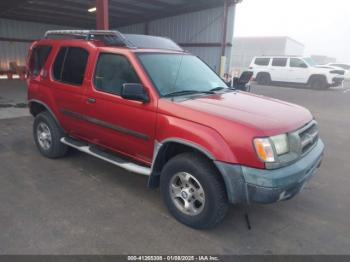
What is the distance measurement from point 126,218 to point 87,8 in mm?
17139

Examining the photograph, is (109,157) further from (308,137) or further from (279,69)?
(279,69)

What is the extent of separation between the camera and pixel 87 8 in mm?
17578

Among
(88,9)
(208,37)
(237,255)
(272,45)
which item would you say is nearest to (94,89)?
(237,255)

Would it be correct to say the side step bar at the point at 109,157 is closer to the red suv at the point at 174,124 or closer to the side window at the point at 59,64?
the red suv at the point at 174,124

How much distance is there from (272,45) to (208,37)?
47.0m

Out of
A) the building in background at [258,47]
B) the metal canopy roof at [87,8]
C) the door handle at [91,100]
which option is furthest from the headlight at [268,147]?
the building in background at [258,47]

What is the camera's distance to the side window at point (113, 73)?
3592 millimetres

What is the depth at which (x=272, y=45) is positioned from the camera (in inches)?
2276

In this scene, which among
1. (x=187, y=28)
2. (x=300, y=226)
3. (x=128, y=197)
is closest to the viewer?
(x=300, y=226)

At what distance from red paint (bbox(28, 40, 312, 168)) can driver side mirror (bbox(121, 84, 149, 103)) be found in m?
0.07

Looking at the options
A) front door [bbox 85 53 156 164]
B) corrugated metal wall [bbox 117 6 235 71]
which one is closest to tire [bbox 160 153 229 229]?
front door [bbox 85 53 156 164]

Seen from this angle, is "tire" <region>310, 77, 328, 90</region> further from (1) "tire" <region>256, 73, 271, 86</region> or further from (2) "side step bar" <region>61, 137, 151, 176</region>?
(2) "side step bar" <region>61, 137, 151, 176</region>

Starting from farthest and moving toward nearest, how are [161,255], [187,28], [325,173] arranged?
[187,28], [325,173], [161,255]

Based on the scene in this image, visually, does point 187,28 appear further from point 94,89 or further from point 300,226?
point 300,226
